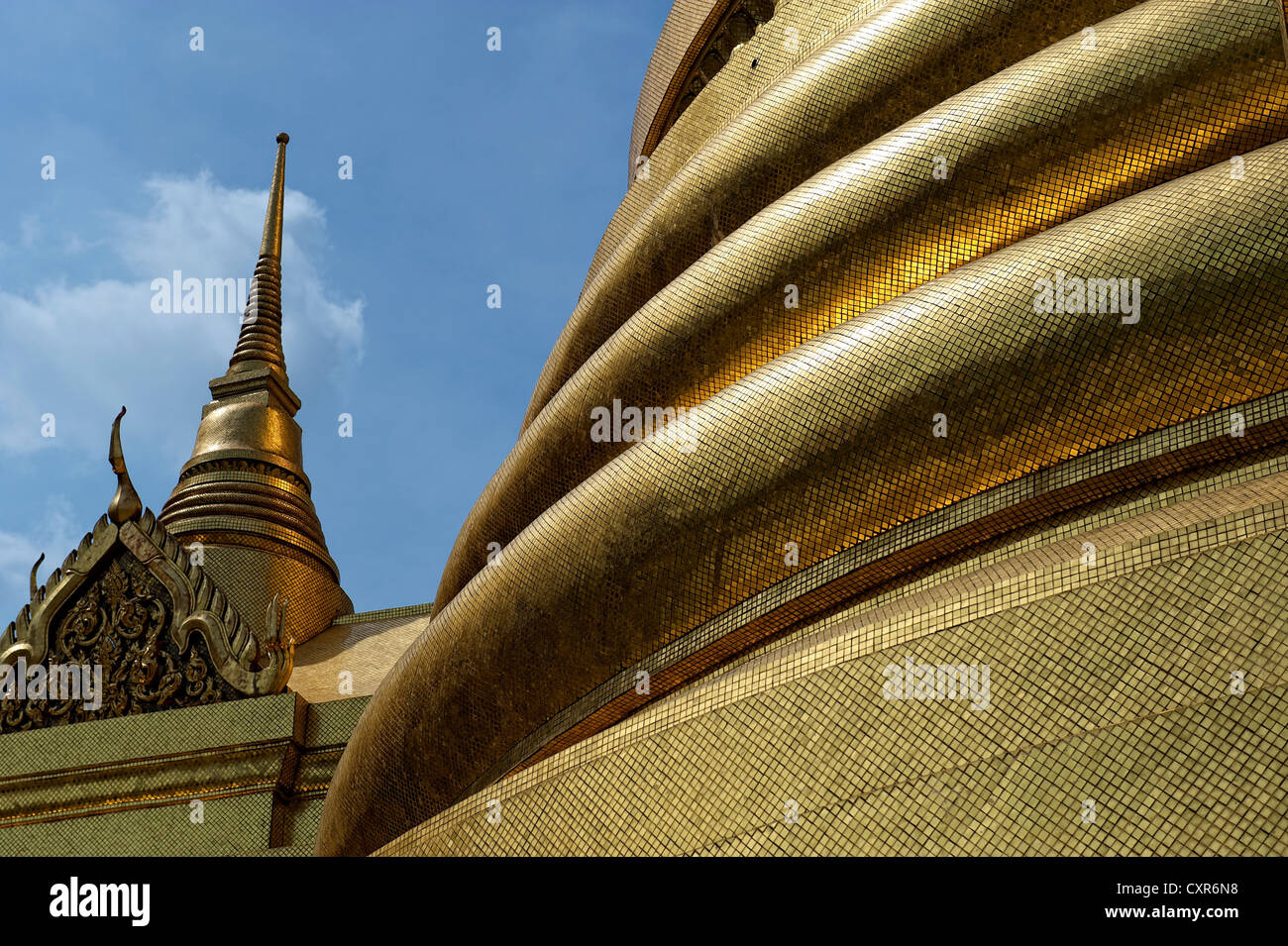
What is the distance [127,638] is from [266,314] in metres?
2.71

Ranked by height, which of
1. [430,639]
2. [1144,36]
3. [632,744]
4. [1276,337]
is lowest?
[632,744]

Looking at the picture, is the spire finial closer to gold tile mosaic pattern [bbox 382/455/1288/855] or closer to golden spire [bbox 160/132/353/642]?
golden spire [bbox 160/132/353/642]

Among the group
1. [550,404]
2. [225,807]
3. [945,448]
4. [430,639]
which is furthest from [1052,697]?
[225,807]

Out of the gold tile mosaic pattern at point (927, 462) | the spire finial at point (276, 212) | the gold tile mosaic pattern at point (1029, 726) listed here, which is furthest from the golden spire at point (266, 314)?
the gold tile mosaic pattern at point (1029, 726)

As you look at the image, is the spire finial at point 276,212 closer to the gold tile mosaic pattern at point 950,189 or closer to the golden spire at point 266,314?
the golden spire at point 266,314

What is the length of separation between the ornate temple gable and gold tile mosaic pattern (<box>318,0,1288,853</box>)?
2161 mm

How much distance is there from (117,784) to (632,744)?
3.85 metres

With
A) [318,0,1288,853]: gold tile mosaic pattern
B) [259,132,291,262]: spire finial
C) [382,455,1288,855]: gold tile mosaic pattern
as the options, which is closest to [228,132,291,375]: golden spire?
[259,132,291,262]: spire finial

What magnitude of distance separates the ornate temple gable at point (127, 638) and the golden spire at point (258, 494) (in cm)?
82

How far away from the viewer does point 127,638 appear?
6367mm

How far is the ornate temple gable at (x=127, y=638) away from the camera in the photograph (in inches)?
241

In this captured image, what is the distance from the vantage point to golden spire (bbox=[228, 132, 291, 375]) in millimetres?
8375
